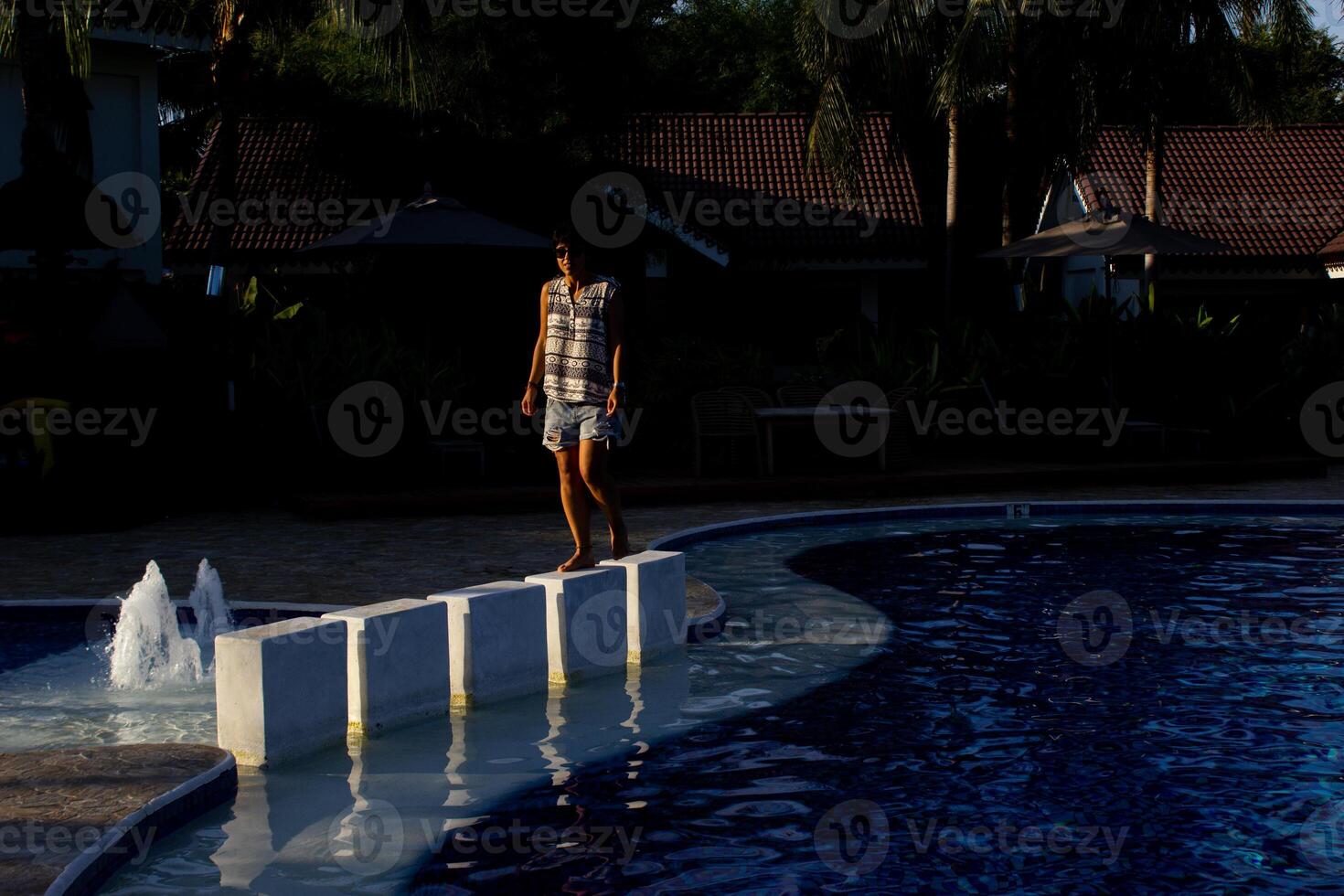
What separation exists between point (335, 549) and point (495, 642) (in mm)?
4769

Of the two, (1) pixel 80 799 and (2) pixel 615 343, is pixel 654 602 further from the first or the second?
(1) pixel 80 799

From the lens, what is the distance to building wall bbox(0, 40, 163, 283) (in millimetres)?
20219

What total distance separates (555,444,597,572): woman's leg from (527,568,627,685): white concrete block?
51 centimetres

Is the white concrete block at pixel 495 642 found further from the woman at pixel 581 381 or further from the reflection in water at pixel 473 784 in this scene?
the woman at pixel 581 381

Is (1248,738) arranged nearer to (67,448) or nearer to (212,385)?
(67,448)

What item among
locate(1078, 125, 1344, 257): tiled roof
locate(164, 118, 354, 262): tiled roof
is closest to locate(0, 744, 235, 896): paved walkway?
locate(164, 118, 354, 262): tiled roof

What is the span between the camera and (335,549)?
11.8 meters

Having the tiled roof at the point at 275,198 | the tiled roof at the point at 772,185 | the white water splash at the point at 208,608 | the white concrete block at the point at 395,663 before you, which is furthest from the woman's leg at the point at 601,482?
the tiled roof at the point at 275,198

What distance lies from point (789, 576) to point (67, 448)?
249 inches

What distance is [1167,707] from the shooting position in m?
7.21

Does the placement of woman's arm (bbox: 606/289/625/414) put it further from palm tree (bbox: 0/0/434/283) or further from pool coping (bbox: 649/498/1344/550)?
palm tree (bbox: 0/0/434/283)

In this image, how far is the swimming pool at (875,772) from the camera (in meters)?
5.12

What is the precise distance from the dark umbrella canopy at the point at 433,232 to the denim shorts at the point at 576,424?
7.58 m

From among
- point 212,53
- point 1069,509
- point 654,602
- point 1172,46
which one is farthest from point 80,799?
point 1172,46
